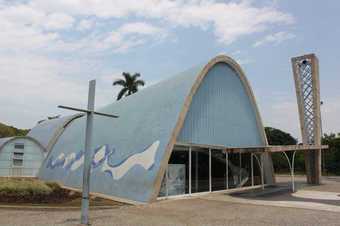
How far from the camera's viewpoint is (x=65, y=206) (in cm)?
1323

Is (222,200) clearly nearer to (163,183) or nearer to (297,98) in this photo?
(163,183)

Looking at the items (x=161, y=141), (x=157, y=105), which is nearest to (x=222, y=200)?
(x=161, y=141)

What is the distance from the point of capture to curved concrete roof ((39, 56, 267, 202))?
51.8 ft

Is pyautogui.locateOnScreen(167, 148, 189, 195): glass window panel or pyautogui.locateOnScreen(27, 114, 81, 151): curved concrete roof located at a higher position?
pyautogui.locateOnScreen(27, 114, 81, 151): curved concrete roof

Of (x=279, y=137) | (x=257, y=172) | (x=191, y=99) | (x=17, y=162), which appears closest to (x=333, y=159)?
(x=279, y=137)

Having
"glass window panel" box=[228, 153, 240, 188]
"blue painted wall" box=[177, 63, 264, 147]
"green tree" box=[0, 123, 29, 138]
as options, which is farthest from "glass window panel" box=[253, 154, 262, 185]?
"green tree" box=[0, 123, 29, 138]

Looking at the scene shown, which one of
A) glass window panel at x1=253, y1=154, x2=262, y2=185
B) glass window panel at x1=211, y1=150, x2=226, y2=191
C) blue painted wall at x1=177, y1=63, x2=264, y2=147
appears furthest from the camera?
glass window panel at x1=253, y1=154, x2=262, y2=185

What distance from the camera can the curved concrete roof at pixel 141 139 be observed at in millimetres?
15781

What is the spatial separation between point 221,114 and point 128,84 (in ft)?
110

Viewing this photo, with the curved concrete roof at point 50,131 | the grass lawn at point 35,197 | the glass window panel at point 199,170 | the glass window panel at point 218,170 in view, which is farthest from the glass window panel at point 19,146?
the glass window panel at point 218,170

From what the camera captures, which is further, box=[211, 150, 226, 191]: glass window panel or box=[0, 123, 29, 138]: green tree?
box=[0, 123, 29, 138]: green tree

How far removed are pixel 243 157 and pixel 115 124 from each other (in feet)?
27.5

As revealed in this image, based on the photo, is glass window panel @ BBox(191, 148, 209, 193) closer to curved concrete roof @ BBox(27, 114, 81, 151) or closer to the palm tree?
curved concrete roof @ BBox(27, 114, 81, 151)

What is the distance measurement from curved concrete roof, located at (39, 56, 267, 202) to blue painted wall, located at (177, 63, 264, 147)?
1.57ft
